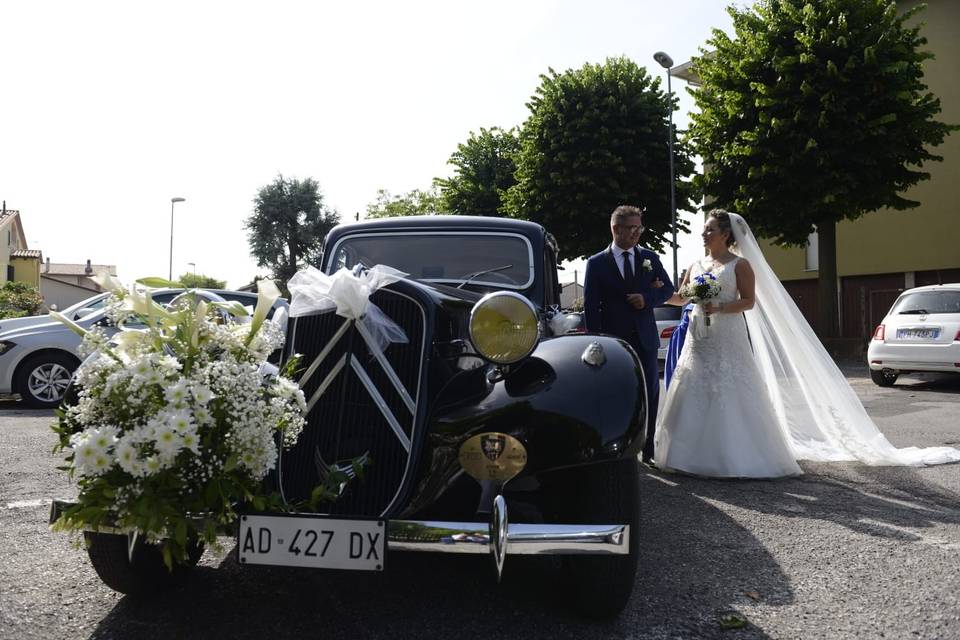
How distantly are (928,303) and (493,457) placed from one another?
1077 centimetres

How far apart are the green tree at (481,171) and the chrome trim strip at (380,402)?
24.1 meters

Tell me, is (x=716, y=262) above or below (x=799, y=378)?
above

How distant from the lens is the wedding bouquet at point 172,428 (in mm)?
2188

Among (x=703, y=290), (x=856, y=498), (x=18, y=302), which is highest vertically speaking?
(x=18, y=302)

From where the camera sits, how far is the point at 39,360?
9.01m

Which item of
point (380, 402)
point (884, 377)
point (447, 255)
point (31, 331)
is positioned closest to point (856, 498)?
point (447, 255)

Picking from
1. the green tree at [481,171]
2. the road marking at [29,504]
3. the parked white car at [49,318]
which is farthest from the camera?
the green tree at [481,171]

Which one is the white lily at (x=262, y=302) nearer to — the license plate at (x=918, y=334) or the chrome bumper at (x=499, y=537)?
the chrome bumper at (x=499, y=537)

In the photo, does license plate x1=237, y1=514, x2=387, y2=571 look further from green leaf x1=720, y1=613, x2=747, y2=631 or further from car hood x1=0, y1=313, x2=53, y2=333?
car hood x1=0, y1=313, x2=53, y2=333

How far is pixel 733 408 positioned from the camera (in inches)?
202

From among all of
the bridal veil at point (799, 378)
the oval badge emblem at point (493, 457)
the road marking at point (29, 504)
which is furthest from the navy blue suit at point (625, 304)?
the road marking at point (29, 504)

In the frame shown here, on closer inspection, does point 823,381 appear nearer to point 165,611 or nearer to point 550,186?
point 165,611

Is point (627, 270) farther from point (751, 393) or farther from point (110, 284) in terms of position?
point (110, 284)

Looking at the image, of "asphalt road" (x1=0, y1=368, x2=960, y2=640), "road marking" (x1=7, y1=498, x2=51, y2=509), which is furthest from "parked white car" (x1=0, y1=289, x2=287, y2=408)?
"asphalt road" (x1=0, y1=368, x2=960, y2=640)
